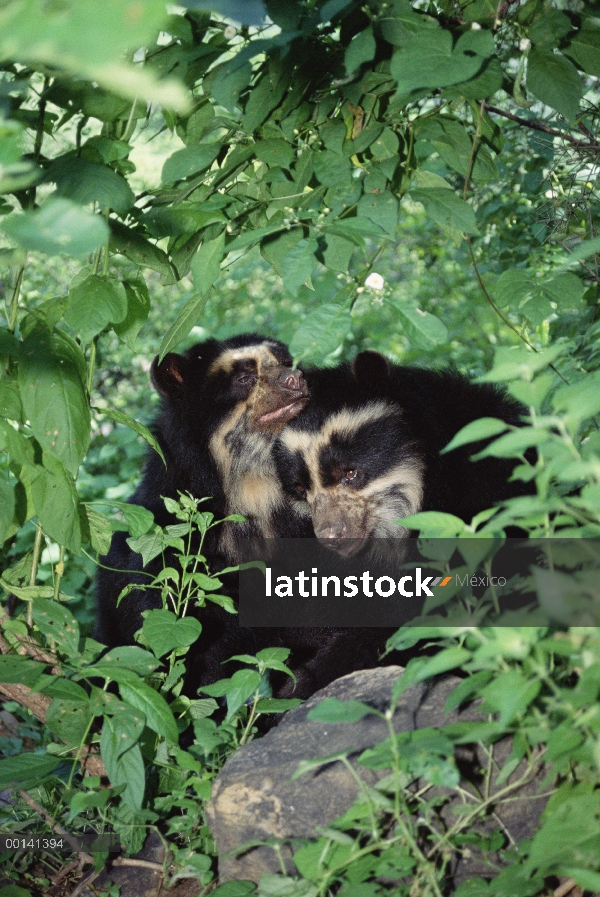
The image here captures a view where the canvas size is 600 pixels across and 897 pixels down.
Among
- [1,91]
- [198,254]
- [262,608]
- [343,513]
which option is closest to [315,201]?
[198,254]

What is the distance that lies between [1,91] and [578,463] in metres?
0.97

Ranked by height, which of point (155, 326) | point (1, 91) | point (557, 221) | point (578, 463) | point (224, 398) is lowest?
point (155, 326)

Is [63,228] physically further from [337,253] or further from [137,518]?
[137,518]

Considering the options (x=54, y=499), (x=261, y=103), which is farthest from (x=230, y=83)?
(x=54, y=499)

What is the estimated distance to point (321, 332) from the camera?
205cm

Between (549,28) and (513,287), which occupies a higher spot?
(549,28)

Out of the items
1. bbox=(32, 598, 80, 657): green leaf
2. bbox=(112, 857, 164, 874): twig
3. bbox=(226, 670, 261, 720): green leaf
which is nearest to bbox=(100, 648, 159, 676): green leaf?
bbox=(32, 598, 80, 657): green leaf

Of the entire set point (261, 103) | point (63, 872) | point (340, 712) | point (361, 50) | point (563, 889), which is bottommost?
point (63, 872)

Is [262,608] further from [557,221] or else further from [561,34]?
[561,34]

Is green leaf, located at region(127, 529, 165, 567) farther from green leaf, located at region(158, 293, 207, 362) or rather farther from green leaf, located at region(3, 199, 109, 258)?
green leaf, located at region(3, 199, 109, 258)

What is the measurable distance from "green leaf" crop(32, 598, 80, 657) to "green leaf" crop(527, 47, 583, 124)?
6.74 feet

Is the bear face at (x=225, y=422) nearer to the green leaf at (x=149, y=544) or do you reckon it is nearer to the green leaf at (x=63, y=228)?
the green leaf at (x=149, y=544)

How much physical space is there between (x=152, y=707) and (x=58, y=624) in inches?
17.0

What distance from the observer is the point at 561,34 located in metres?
2.54
